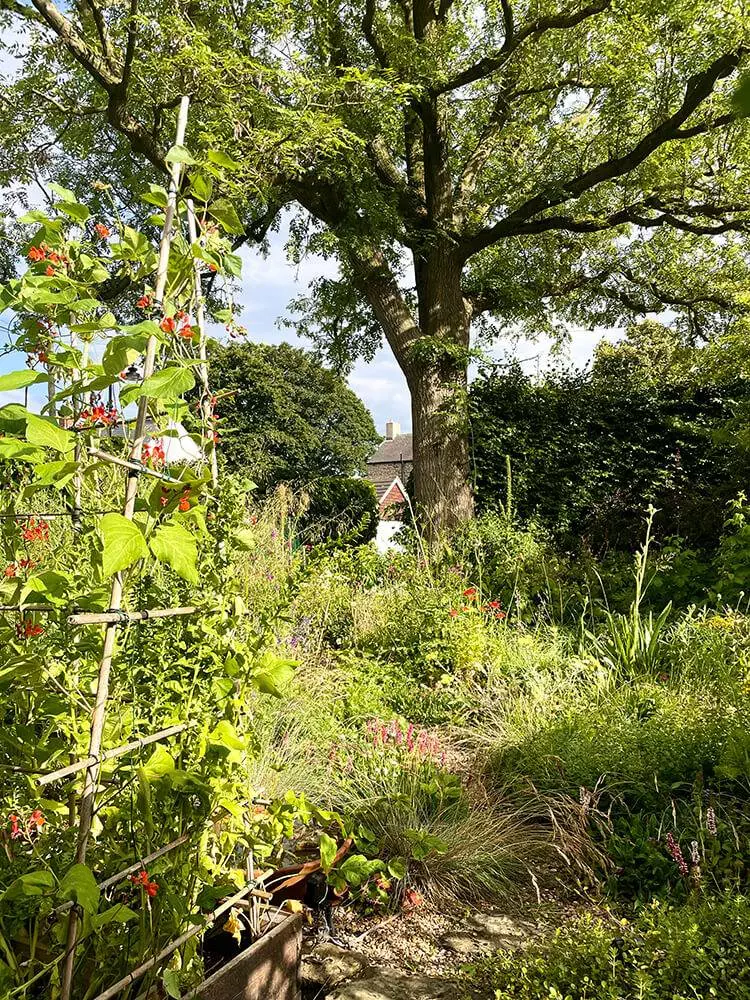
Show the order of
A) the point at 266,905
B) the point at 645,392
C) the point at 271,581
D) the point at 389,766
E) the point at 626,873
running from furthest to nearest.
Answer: the point at 645,392 → the point at 271,581 → the point at 389,766 → the point at 626,873 → the point at 266,905

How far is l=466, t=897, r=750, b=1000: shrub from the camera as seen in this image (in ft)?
5.33

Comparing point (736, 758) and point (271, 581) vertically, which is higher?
point (271, 581)

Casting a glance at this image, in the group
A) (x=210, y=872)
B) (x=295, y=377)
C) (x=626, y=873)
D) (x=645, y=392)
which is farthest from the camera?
(x=295, y=377)

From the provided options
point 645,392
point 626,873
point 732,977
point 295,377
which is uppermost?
point 295,377

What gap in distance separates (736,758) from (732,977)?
3.66 feet

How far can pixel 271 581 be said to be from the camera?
453 cm

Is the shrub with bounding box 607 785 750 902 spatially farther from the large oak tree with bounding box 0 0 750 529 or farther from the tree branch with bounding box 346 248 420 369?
the tree branch with bounding box 346 248 420 369

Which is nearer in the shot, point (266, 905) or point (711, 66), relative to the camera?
point (266, 905)

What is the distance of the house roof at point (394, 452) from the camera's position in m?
30.9

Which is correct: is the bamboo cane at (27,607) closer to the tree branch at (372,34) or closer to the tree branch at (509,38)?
the tree branch at (509,38)

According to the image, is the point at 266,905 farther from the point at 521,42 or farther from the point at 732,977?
the point at 521,42

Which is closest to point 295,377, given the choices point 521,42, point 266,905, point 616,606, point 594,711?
point 521,42

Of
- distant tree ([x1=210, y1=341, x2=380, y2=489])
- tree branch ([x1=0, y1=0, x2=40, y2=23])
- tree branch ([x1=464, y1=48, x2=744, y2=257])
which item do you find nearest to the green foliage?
distant tree ([x1=210, y1=341, x2=380, y2=489])

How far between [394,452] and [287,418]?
48.1 ft
